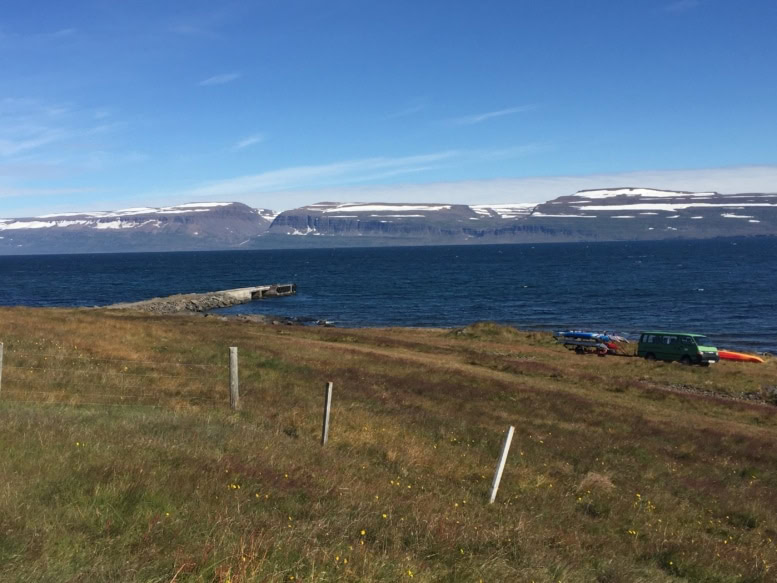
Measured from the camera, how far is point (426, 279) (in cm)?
15100

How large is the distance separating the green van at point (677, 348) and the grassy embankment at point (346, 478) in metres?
20.7

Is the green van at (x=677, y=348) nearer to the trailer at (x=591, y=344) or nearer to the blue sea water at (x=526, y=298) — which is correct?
the trailer at (x=591, y=344)

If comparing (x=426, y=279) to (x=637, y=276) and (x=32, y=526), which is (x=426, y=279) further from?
(x=32, y=526)

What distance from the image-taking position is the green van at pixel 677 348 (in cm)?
4812

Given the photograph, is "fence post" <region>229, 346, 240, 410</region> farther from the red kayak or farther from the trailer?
→ the red kayak

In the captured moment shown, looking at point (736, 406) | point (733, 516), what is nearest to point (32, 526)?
point (733, 516)

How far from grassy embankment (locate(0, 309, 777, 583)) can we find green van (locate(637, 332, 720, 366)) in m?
20.7

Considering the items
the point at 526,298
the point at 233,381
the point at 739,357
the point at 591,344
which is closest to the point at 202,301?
the point at 526,298

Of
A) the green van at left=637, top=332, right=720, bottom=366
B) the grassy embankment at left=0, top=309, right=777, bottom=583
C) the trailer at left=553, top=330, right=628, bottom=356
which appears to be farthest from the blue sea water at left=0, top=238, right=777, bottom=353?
the grassy embankment at left=0, top=309, right=777, bottom=583

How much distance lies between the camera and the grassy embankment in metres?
6.88

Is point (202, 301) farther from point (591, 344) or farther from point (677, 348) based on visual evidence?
point (677, 348)

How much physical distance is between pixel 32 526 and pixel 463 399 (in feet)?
61.2

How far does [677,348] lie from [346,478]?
143ft

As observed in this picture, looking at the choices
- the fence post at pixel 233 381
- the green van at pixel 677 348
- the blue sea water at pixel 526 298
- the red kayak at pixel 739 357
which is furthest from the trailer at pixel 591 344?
the fence post at pixel 233 381
